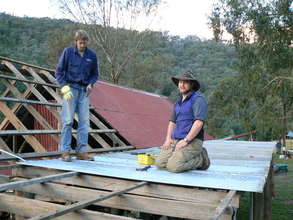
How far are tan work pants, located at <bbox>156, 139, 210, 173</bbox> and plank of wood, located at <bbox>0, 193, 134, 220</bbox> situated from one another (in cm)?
143

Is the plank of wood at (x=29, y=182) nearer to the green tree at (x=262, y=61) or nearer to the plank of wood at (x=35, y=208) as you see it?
the plank of wood at (x=35, y=208)

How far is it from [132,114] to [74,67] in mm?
3791

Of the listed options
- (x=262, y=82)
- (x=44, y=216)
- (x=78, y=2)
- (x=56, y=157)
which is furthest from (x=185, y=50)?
(x=44, y=216)

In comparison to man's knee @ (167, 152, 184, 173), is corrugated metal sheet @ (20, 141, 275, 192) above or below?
below

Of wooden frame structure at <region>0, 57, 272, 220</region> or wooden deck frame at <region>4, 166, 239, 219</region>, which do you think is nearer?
wooden frame structure at <region>0, 57, 272, 220</region>

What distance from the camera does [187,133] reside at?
12.0 ft

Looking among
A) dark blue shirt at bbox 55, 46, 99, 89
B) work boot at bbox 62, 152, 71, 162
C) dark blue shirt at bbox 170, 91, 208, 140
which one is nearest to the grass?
dark blue shirt at bbox 170, 91, 208, 140

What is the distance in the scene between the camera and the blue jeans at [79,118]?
443cm

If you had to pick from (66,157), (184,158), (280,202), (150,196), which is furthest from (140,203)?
(280,202)

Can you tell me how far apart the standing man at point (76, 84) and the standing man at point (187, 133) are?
4.35ft

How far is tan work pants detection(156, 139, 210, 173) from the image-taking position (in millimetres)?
3523

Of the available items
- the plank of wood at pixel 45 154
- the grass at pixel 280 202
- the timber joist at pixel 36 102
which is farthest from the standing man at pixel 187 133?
the grass at pixel 280 202

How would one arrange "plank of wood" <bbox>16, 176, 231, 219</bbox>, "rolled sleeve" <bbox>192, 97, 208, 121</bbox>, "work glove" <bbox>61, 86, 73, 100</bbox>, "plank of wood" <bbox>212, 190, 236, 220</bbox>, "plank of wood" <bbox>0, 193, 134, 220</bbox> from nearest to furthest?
"plank of wood" <bbox>212, 190, 236, 220</bbox> → "plank of wood" <bbox>0, 193, 134, 220</bbox> → "plank of wood" <bbox>16, 176, 231, 219</bbox> → "rolled sleeve" <bbox>192, 97, 208, 121</bbox> → "work glove" <bbox>61, 86, 73, 100</bbox>

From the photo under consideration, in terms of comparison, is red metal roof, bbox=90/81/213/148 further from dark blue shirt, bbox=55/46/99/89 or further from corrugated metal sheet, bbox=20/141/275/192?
corrugated metal sheet, bbox=20/141/275/192
